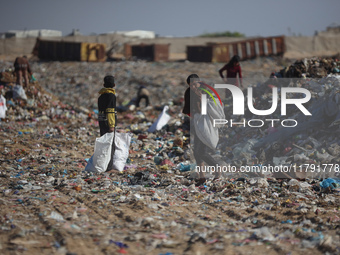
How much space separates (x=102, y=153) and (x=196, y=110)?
143 centimetres

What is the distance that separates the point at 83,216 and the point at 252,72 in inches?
681

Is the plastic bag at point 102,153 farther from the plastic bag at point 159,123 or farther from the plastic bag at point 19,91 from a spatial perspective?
the plastic bag at point 19,91

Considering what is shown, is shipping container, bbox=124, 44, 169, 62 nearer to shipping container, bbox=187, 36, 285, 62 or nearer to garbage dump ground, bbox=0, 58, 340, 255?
shipping container, bbox=187, 36, 285, 62

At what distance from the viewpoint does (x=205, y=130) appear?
16.0 ft

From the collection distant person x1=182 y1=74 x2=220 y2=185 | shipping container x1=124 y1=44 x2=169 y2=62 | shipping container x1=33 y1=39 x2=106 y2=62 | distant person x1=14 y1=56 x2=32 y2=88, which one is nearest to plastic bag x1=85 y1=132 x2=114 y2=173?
distant person x1=182 y1=74 x2=220 y2=185

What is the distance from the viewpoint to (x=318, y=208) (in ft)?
14.5

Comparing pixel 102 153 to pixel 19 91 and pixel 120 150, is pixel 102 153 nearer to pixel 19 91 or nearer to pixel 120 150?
pixel 120 150

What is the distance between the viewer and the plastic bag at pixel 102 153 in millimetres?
5410

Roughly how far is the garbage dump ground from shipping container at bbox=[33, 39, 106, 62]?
42.6 ft

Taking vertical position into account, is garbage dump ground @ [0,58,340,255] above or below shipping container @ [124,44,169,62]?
below

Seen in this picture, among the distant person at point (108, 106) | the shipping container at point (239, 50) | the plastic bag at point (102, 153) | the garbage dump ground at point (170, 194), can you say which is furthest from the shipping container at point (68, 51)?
the plastic bag at point (102, 153)

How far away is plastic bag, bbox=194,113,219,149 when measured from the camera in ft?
16.0

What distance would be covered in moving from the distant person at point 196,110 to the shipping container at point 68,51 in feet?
62.2

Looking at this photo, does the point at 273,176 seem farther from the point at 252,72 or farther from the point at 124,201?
the point at 252,72
